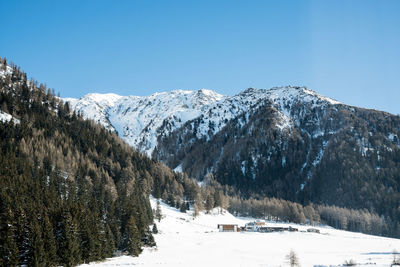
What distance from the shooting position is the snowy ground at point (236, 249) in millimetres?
87938

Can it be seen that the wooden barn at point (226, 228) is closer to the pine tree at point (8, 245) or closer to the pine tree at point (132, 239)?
the pine tree at point (132, 239)

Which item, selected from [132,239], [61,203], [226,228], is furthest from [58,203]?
[226,228]

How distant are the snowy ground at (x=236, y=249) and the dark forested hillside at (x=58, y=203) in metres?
6.83

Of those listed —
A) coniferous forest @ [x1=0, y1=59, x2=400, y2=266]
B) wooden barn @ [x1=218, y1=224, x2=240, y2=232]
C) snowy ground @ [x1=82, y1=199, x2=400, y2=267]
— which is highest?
coniferous forest @ [x1=0, y1=59, x2=400, y2=266]

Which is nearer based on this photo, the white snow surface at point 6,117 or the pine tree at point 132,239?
the pine tree at point 132,239

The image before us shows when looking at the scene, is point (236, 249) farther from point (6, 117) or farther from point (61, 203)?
point (6, 117)

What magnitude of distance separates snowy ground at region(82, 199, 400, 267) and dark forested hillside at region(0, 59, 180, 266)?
6.83m

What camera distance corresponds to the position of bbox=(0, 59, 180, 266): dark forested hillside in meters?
73.5

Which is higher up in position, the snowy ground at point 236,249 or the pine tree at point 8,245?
the pine tree at point 8,245

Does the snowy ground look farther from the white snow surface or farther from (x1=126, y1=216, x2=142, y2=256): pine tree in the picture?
the white snow surface

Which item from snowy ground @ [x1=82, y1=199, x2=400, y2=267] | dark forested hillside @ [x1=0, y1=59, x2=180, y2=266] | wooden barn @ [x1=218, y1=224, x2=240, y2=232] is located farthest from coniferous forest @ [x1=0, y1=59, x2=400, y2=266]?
wooden barn @ [x1=218, y1=224, x2=240, y2=232]

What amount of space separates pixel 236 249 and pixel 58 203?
5243cm

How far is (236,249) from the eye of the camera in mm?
112625

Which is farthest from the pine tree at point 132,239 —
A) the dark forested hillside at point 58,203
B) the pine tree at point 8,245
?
the pine tree at point 8,245
